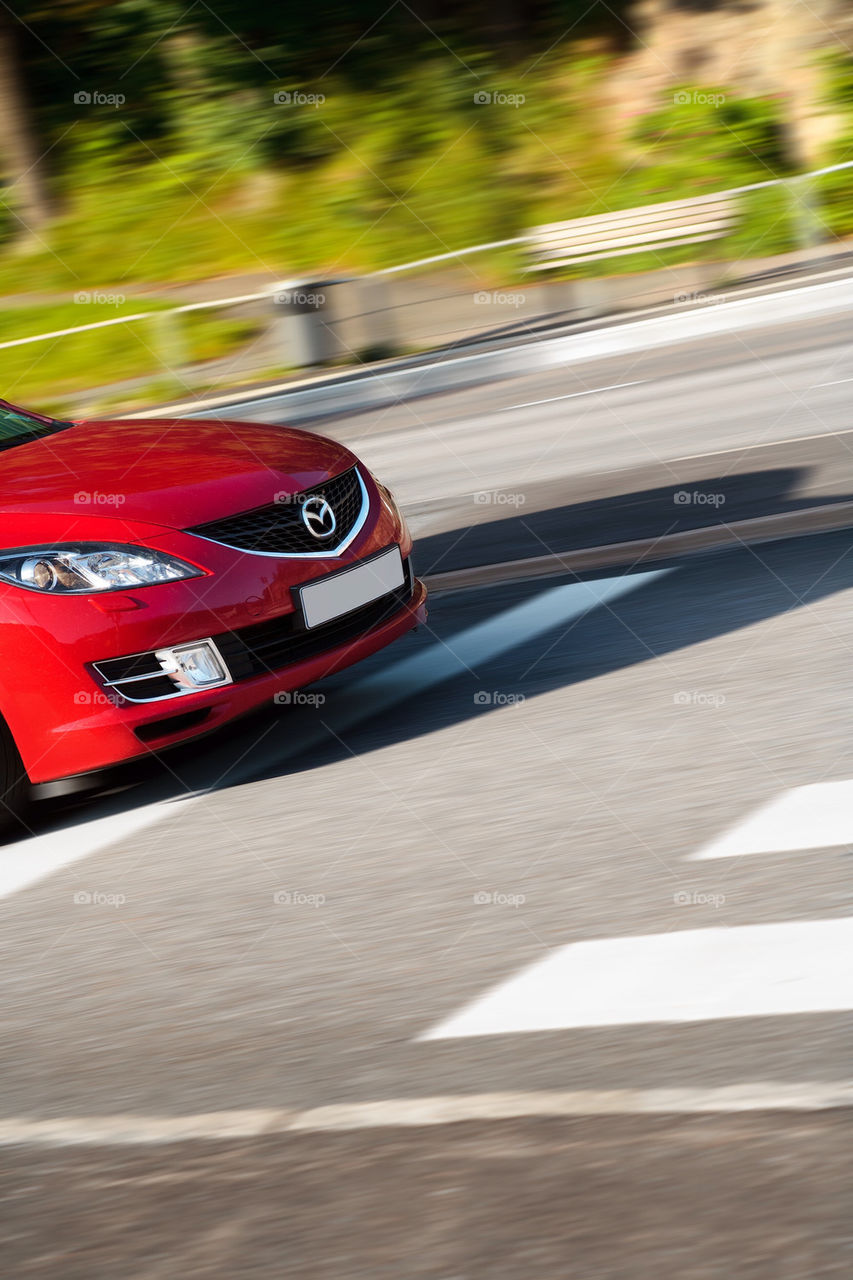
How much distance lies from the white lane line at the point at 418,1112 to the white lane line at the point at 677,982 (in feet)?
1.00

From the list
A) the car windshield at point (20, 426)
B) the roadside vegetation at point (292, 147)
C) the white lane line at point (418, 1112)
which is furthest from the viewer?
the roadside vegetation at point (292, 147)

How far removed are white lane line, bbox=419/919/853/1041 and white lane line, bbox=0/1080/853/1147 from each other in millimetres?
306

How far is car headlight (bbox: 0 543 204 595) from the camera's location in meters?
5.59

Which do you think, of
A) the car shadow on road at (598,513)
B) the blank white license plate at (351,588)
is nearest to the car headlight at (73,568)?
the blank white license plate at (351,588)

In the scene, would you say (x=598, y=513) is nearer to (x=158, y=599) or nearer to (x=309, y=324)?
(x=158, y=599)

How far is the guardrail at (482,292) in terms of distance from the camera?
19609 millimetres

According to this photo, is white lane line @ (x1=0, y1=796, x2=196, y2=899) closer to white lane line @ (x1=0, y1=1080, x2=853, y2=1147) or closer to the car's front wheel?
the car's front wheel

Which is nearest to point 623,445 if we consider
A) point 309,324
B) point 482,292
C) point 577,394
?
point 577,394

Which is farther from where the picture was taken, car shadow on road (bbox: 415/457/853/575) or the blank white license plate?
car shadow on road (bbox: 415/457/853/575)

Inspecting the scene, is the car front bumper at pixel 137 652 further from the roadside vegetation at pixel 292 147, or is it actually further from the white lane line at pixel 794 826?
the roadside vegetation at pixel 292 147

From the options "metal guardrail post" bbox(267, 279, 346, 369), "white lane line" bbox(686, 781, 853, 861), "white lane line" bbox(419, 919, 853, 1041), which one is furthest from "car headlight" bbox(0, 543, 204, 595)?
"metal guardrail post" bbox(267, 279, 346, 369)

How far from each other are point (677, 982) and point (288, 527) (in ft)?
8.73

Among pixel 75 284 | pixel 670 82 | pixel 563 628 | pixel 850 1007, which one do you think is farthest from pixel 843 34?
pixel 850 1007

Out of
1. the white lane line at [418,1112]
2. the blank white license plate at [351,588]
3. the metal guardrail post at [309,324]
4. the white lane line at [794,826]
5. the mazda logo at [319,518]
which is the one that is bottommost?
the white lane line at [418,1112]
